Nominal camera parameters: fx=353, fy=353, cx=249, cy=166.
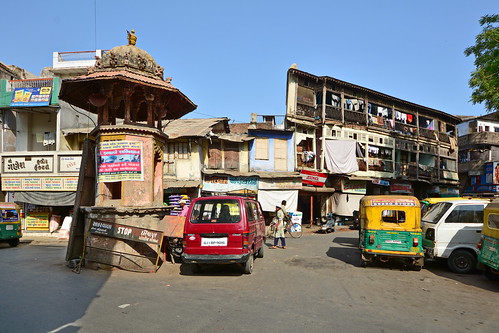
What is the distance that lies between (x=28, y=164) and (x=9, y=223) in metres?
6.46

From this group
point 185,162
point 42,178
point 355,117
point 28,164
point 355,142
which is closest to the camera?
point 42,178

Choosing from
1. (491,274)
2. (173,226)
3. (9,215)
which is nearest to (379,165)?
(491,274)

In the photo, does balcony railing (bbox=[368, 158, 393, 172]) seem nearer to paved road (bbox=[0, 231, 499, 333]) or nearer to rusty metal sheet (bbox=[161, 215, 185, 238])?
paved road (bbox=[0, 231, 499, 333])

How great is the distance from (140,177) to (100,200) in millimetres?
1390

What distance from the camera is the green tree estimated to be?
1413 centimetres

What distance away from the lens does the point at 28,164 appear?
20.3 metres

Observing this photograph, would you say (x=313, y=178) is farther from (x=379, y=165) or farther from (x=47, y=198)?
(x=47, y=198)

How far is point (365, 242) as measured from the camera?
974 centimetres

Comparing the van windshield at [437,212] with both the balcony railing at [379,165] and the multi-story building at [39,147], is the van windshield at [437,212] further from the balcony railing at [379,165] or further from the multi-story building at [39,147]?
the balcony railing at [379,165]

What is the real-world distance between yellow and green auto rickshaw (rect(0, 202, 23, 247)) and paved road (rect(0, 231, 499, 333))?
5874 millimetres

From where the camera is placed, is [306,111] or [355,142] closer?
[306,111]

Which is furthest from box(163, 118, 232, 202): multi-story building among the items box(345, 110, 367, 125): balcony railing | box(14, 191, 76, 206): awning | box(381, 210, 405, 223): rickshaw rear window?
box(381, 210, 405, 223): rickshaw rear window

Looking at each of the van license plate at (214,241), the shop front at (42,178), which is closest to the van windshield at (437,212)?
the van license plate at (214,241)

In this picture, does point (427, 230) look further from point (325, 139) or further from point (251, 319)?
point (325, 139)
